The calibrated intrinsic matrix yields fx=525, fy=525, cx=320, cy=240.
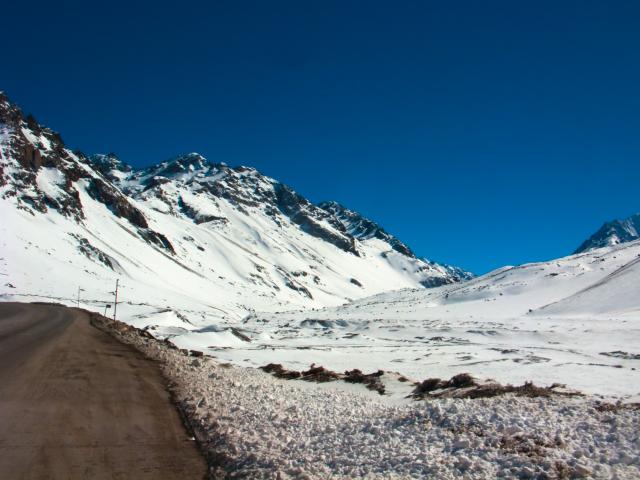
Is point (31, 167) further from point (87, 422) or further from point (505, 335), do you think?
point (87, 422)

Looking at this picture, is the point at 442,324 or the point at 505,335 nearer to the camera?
the point at 505,335

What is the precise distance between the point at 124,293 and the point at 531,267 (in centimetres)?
11664

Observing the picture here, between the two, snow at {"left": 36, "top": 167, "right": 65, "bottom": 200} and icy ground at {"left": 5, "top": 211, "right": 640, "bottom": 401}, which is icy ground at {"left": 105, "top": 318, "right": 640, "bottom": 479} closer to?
icy ground at {"left": 5, "top": 211, "right": 640, "bottom": 401}

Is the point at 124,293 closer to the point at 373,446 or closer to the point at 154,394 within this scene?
the point at 154,394

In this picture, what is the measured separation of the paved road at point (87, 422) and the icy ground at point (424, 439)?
959mm

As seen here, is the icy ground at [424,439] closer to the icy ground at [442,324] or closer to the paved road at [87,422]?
the paved road at [87,422]

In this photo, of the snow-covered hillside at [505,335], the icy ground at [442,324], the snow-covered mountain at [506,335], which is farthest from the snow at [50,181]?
the snow-covered hillside at [505,335]

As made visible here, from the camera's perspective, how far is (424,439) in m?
11.9

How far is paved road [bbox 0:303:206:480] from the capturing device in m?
10.3

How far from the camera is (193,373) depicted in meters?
22.8

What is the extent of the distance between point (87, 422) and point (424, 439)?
8.35 meters

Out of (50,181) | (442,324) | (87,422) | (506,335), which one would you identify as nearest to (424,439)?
(87,422)

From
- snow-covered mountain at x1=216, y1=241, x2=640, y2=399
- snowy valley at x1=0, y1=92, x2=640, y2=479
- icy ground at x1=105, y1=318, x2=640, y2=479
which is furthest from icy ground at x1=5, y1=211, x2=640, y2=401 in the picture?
icy ground at x1=105, y1=318, x2=640, y2=479

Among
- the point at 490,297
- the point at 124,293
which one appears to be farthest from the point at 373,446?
the point at 490,297
